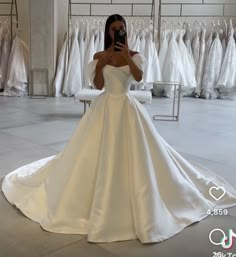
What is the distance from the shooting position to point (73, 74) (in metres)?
7.32

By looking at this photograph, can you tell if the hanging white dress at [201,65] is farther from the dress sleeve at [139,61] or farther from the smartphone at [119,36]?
the smartphone at [119,36]

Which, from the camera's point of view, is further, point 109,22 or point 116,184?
point 109,22

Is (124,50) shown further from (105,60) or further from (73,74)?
(73,74)

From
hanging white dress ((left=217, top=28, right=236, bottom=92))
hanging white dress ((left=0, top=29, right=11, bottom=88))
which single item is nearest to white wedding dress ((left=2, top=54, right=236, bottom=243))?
hanging white dress ((left=217, top=28, right=236, bottom=92))

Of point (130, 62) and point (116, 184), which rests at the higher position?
point (130, 62)

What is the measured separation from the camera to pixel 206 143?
4324 millimetres

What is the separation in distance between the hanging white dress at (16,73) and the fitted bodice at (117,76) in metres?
5.13

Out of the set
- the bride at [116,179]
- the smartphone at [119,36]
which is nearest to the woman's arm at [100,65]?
the bride at [116,179]

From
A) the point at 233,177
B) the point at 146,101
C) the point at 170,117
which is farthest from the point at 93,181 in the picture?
the point at 170,117

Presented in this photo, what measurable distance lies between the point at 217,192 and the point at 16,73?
5.44 metres

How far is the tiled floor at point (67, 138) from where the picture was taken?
6.79 feet

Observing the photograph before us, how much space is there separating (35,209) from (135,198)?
2.18 ft

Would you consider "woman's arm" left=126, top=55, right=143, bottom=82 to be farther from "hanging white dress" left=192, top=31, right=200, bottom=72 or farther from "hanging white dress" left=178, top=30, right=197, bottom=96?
"hanging white dress" left=192, top=31, right=200, bottom=72

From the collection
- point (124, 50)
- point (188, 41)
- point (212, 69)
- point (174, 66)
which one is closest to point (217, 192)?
point (124, 50)
